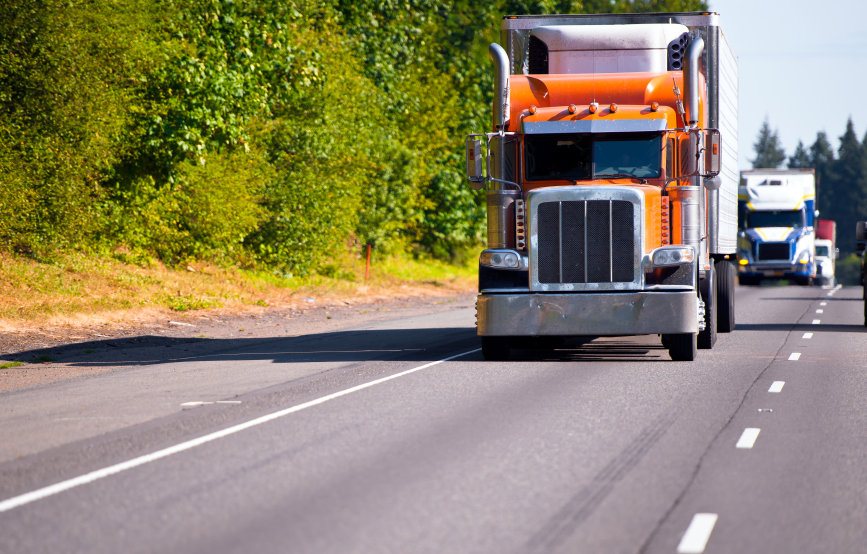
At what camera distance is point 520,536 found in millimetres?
5316

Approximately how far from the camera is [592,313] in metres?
→ 12.8

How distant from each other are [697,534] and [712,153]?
28.4ft

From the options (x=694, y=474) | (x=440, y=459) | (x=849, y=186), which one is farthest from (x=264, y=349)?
(x=849, y=186)

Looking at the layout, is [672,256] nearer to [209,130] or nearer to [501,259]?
[501,259]

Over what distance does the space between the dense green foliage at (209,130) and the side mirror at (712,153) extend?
39.9 feet

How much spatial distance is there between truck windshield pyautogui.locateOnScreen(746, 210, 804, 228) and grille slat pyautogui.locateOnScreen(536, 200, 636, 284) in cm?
3114

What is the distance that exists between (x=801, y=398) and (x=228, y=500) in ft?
20.9

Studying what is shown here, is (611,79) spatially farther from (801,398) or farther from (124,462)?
(124,462)

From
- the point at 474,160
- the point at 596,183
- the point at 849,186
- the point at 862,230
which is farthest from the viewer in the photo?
the point at 849,186

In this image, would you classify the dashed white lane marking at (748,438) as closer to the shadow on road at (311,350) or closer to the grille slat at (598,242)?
the grille slat at (598,242)

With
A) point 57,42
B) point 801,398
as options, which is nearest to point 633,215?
point 801,398

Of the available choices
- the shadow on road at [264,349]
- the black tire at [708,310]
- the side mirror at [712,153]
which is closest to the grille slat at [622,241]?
the side mirror at [712,153]

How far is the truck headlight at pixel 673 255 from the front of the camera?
1276cm

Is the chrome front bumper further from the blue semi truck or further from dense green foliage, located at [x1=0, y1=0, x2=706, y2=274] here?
the blue semi truck
